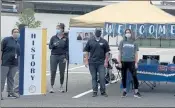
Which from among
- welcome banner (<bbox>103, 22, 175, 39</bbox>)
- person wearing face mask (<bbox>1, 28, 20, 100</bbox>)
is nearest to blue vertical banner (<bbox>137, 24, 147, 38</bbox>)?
welcome banner (<bbox>103, 22, 175, 39</bbox>)

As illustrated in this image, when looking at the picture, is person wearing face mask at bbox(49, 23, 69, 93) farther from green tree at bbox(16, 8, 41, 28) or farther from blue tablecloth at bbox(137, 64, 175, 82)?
green tree at bbox(16, 8, 41, 28)

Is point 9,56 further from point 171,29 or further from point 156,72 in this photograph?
point 171,29

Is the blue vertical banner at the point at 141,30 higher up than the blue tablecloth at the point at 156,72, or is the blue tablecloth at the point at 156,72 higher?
the blue vertical banner at the point at 141,30

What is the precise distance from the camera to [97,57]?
11031 millimetres

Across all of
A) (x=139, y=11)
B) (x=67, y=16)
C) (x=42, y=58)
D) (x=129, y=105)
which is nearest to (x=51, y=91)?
(x=42, y=58)

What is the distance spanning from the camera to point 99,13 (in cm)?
1298

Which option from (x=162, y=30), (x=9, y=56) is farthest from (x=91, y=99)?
(x=162, y=30)

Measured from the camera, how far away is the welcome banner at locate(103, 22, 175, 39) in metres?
11.9

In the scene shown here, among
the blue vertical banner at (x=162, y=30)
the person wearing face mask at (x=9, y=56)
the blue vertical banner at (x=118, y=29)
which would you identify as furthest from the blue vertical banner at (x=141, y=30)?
the person wearing face mask at (x=9, y=56)

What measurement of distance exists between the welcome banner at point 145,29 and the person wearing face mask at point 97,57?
1.19m

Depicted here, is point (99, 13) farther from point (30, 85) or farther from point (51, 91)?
point (30, 85)

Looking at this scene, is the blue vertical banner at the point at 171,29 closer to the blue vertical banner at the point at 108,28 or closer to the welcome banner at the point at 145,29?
the welcome banner at the point at 145,29

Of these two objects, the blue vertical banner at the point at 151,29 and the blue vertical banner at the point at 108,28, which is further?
the blue vertical banner at the point at 108,28

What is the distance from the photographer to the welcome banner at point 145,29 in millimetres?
11924
